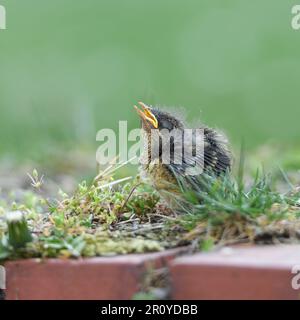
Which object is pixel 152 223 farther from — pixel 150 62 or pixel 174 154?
pixel 150 62

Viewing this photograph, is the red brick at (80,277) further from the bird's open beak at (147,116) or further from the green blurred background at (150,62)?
the green blurred background at (150,62)

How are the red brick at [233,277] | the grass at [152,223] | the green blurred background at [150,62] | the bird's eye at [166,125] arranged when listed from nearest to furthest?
the red brick at [233,277]
the grass at [152,223]
the bird's eye at [166,125]
the green blurred background at [150,62]

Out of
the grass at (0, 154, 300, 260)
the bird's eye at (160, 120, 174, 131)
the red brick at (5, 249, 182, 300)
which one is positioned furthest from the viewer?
the bird's eye at (160, 120, 174, 131)

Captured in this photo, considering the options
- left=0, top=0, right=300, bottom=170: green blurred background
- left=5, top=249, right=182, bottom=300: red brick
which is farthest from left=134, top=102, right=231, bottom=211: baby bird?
left=0, top=0, right=300, bottom=170: green blurred background

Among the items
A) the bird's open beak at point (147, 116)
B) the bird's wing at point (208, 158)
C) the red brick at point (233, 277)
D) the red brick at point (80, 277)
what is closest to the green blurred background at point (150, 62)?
the bird's open beak at point (147, 116)

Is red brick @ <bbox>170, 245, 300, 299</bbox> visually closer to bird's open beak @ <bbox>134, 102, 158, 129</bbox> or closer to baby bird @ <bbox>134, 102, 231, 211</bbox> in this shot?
baby bird @ <bbox>134, 102, 231, 211</bbox>

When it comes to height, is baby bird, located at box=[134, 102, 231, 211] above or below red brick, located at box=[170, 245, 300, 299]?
above
